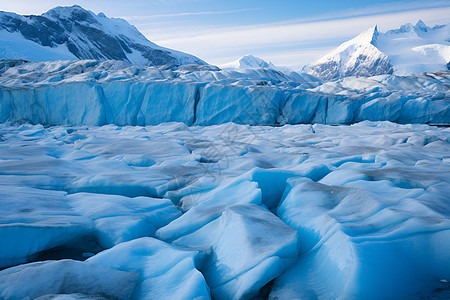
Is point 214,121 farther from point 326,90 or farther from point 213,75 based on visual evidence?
point 326,90


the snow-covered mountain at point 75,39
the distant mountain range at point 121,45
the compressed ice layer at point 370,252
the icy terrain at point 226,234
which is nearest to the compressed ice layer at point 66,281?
the icy terrain at point 226,234

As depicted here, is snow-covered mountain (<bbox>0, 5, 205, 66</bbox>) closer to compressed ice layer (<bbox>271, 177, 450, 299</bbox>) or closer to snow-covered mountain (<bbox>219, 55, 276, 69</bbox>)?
snow-covered mountain (<bbox>219, 55, 276, 69</bbox>)

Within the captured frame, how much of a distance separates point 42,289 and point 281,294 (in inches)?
50.8

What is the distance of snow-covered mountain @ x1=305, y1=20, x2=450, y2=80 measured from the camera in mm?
79500

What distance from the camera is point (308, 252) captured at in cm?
192

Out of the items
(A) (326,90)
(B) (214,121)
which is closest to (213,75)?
(B) (214,121)

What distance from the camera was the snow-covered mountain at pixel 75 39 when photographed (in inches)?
1602

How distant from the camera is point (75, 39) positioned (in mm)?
51531

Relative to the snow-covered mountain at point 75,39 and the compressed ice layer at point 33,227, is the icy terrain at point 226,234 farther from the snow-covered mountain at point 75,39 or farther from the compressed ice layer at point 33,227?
the snow-covered mountain at point 75,39

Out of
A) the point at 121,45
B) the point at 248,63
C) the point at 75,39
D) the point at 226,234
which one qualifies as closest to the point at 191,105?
the point at 226,234

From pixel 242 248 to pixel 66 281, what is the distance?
3.38 feet

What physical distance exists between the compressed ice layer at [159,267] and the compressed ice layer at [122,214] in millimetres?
312

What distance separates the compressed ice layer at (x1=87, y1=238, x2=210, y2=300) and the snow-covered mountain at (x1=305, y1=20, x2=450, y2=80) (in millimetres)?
83891

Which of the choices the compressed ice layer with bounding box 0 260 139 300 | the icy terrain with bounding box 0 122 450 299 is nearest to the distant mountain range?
the icy terrain with bounding box 0 122 450 299
